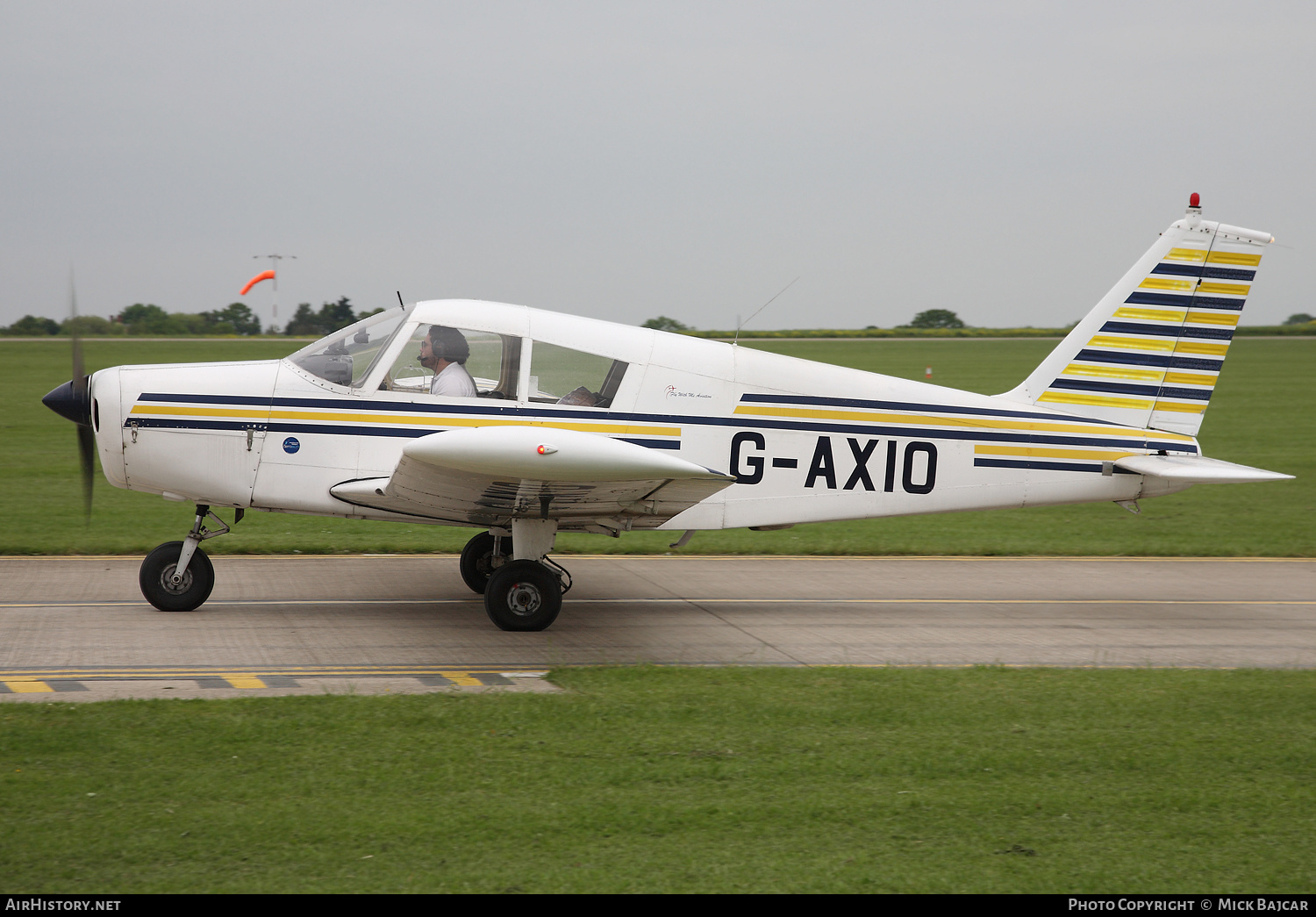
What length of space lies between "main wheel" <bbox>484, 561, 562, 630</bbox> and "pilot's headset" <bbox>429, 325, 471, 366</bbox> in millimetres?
1738

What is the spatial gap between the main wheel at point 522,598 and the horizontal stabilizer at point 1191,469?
17.2 ft

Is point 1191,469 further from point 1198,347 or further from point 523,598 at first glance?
point 523,598

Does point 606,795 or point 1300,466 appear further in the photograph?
point 1300,466

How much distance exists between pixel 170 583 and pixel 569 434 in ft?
12.3

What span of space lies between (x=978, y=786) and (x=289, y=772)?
3.40m

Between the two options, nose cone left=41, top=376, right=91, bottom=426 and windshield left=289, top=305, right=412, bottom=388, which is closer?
nose cone left=41, top=376, right=91, bottom=426

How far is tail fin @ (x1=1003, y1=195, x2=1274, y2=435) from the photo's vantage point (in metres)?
10.2

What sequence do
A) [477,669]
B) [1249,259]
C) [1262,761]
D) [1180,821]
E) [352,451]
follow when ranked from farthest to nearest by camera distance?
[1249,259] → [352,451] → [477,669] → [1262,761] → [1180,821]

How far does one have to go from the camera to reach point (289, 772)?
17.8ft

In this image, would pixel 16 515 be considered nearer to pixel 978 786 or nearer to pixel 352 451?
pixel 352 451

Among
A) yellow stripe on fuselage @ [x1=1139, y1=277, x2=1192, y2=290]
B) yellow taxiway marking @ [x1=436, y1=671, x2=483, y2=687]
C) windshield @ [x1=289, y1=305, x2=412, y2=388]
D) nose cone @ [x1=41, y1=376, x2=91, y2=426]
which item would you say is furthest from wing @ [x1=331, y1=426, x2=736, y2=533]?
yellow stripe on fuselage @ [x1=1139, y1=277, x2=1192, y2=290]

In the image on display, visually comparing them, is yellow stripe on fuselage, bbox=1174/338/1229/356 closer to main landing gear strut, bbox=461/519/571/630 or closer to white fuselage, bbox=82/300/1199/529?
white fuselage, bbox=82/300/1199/529

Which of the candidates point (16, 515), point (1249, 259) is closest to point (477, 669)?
point (1249, 259)

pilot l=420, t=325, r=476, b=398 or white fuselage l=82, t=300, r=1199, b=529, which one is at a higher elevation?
pilot l=420, t=325, r=476, b=398
